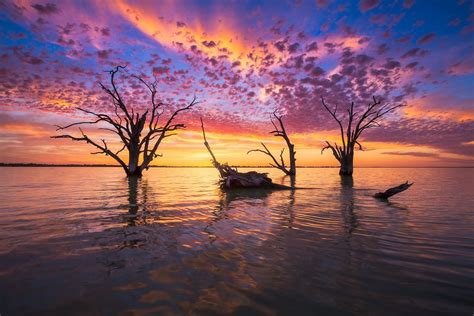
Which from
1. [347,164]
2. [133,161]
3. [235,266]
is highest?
[133,161]

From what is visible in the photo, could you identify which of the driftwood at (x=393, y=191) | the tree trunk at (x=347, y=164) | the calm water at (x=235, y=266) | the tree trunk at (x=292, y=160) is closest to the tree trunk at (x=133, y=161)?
the tree trunk at (x=292, y=160)

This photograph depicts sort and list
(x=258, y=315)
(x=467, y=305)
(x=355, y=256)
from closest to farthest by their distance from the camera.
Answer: (x=258, y=315) → (x=467, y=305) → (x=355, y=256)

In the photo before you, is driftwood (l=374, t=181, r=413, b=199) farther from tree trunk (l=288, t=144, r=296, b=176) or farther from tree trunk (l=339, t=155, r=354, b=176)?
tree trunk (l=339, t=155, r=354, b=176)

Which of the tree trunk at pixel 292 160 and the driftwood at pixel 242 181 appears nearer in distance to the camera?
the driftwood at pixel 242 181

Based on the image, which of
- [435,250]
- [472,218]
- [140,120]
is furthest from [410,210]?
[140,120]

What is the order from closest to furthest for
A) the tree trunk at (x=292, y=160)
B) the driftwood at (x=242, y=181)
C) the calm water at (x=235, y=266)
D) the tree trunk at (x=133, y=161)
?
the calm water at (x=235, y=266) < the driftwood at (x=242, y=181) < the tree trunk at (x=133, y=161) < the tree trunk at (x=292, y=160)

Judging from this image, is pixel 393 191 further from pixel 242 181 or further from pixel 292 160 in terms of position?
pixel 292 160

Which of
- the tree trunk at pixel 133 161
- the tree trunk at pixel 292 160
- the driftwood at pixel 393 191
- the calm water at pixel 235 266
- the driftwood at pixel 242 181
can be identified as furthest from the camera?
the tree trunk at pixel 292 160

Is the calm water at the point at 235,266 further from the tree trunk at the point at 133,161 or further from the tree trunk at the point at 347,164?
the tree trunk at the point at 347,164

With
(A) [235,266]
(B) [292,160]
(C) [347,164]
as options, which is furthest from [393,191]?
(C) [347,164]

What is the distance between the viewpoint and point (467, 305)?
2273 mm

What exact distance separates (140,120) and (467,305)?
2805 centimetres

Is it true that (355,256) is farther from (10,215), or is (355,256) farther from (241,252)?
(10,215)

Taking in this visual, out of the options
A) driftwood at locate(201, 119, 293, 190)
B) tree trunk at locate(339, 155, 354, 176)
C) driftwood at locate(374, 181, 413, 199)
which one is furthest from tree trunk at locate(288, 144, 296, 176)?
driftwood at locate(374, 181, 413, 199)
